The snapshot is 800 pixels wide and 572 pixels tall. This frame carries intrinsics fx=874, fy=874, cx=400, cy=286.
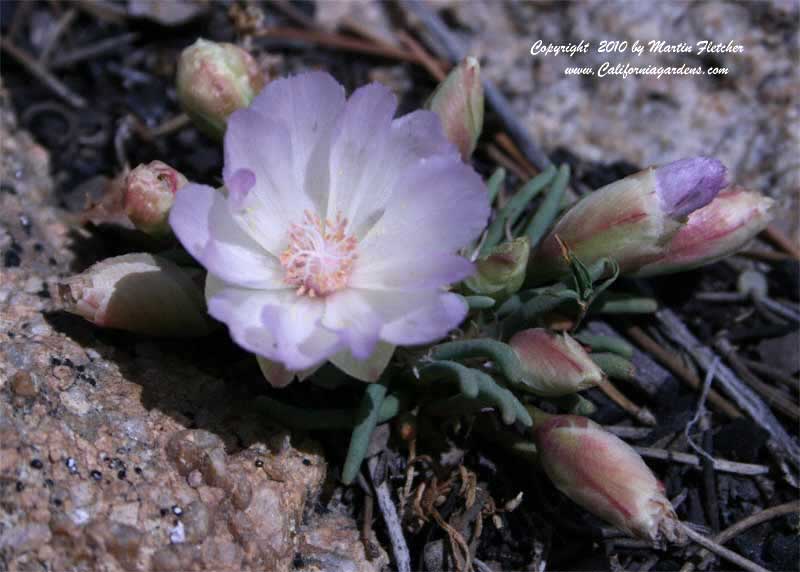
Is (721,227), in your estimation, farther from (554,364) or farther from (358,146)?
(358,146)

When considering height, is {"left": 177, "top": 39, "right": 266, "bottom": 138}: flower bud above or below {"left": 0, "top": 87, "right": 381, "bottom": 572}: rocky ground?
above

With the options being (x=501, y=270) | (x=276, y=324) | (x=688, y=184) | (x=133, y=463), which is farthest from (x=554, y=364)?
(x=133, y=463)

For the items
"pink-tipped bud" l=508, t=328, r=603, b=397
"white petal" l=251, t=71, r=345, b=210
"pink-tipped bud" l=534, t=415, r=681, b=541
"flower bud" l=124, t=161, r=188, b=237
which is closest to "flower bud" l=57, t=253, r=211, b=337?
"flower bud" l=124, t=161, r=188, b=237

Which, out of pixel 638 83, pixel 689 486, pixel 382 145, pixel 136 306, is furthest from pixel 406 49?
pixel 689 486

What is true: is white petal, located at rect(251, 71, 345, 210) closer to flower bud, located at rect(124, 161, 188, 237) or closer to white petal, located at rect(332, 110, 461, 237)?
white petal, located at rect(332, 110, 461, 237)

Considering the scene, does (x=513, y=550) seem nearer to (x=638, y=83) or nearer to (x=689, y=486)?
(x=689, y=486)

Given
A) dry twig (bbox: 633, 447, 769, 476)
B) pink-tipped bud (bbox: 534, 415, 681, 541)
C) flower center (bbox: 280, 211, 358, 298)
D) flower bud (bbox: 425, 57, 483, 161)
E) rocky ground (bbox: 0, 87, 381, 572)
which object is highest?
flower bud (bbox: 425, 57, 483, 161)
